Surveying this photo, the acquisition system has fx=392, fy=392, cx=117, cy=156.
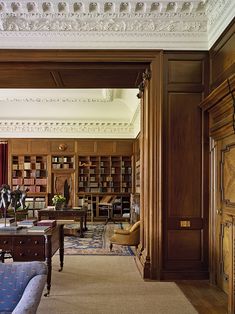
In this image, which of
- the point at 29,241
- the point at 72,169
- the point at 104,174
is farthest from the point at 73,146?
the point at 29,241

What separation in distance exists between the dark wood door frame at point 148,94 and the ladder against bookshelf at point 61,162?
8.76m

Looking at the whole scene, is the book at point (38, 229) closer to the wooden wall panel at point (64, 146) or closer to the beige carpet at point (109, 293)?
the beige carpet at point (109, 293)

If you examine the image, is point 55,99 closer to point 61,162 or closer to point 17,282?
point 61,162

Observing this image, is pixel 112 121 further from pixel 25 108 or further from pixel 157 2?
pixel 157 2

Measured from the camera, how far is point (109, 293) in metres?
4.78

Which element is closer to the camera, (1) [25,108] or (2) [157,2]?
(2) [157,2]

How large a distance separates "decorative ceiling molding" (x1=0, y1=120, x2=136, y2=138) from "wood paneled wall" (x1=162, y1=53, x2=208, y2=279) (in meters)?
8.69

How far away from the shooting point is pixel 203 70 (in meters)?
5.53

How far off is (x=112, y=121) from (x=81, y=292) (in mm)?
9815

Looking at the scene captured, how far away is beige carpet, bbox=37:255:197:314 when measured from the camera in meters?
4.18

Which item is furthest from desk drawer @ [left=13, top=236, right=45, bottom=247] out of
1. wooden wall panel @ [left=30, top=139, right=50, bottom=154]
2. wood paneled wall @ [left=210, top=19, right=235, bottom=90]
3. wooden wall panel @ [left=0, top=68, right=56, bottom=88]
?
wooden wall panel @ [left=30, top=139, right=50, bottom=154]

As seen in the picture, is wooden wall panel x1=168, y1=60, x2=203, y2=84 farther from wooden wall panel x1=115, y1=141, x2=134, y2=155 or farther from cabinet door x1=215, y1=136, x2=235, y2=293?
wooden wall panel x1=115, y1=141, x2=134, y2=155

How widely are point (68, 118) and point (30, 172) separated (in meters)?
2.48

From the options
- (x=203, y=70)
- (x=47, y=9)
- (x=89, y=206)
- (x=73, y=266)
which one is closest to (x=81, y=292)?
(x=73, y=266)
